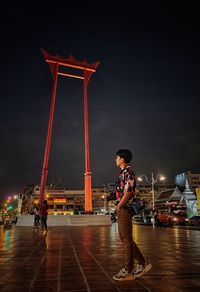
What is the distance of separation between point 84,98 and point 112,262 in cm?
3200

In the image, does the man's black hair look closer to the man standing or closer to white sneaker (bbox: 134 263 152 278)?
the man standing

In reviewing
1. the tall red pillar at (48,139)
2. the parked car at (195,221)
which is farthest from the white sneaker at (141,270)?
the parked car at (195,221)

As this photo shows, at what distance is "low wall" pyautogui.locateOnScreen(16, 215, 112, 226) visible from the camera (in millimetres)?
31438

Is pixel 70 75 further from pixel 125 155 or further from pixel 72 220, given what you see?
pixel 125 155

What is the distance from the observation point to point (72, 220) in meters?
31.8

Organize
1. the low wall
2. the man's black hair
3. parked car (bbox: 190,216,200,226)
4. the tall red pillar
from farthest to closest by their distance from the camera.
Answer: the tall red pillar
the low wall
parked car (bbox: 190,216,200,226)
the man's black hair

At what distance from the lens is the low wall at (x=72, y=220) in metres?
31.4

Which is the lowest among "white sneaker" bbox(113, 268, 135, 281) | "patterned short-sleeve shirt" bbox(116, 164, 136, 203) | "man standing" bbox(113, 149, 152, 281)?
"white sneaker" bbox(113, 268, 135, 281)

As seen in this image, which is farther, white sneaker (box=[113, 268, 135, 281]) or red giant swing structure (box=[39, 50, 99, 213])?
red giant swing structure (box=[39, 50, 99, 213])

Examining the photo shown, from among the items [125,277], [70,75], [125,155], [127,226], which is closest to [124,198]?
[127,226]

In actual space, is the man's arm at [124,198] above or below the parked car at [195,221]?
below

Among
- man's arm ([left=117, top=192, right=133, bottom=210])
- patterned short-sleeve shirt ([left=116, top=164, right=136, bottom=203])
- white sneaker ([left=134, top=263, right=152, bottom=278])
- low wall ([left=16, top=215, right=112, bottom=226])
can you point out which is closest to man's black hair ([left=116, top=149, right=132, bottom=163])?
patterned short-sleeve shirt ([left=116, top=164, right=136, bottom=203])

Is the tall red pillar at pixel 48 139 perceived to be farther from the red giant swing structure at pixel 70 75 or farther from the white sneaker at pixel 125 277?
the white sneaker at pixel 125 277

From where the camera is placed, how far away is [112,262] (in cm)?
623
